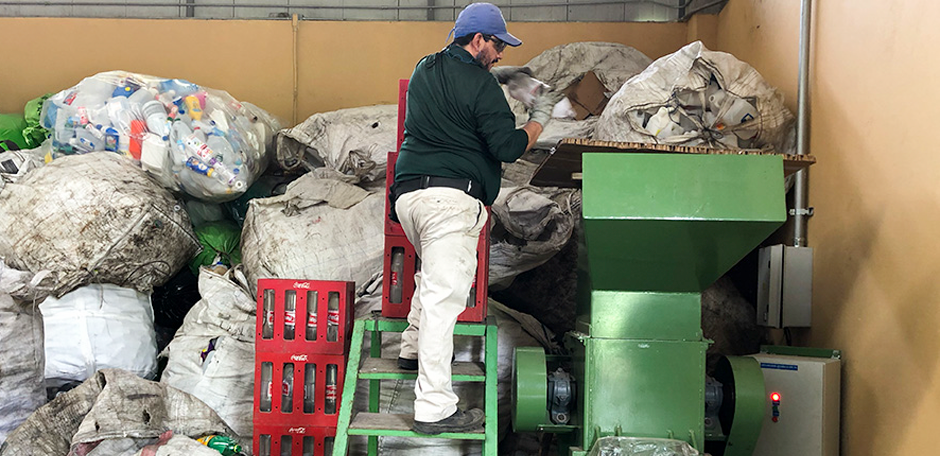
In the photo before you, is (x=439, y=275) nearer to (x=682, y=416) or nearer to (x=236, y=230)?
(x=682, y=416)

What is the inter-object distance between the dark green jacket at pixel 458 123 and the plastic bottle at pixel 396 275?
490mm

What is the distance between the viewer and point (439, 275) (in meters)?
2.22

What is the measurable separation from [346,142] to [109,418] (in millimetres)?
1659

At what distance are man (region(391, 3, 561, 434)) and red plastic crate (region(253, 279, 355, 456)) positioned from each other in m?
0.61

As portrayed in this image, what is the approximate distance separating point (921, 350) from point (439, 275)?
1347 mm

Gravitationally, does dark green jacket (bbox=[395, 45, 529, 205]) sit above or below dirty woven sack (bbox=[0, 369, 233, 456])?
above

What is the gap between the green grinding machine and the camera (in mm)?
2102

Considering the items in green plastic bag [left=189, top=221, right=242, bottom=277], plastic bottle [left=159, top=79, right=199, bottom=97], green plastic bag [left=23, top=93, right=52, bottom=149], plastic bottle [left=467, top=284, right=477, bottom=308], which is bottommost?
plastic bottle [left=467, top=284, right=477, bottom=308]

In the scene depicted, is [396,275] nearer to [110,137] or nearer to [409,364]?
[409,364]

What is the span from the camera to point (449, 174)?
2311 mm

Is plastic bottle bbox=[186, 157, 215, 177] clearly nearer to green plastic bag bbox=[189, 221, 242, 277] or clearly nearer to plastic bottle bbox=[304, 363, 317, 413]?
green plastic bag bbox=[189, 221, 242, 277]

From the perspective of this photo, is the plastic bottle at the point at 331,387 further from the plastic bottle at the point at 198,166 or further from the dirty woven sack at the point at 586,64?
the dirty woven sack at the point at 586,64

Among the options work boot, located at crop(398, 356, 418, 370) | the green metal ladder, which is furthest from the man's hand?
work boot, located at crop(398, 356, 418, 370)

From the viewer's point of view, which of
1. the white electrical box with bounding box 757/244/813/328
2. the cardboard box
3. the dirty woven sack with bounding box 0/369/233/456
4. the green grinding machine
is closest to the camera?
the green grinding machine
